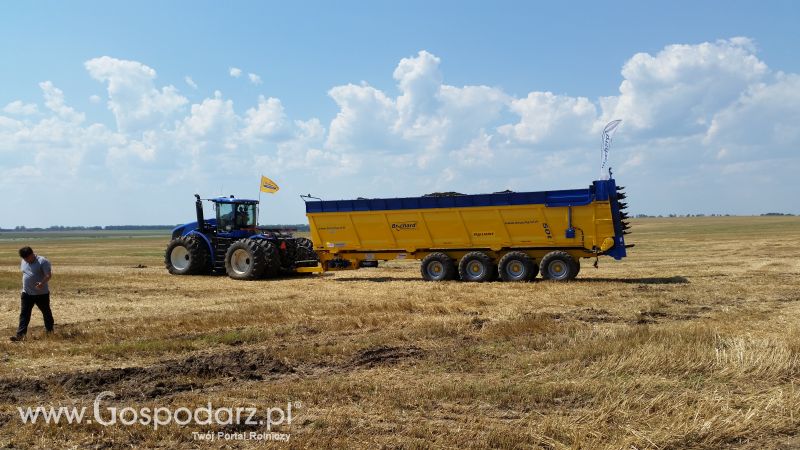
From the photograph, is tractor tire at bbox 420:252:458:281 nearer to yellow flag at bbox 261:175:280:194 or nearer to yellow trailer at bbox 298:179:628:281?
yellow trailer at bbox 298:179:628:281

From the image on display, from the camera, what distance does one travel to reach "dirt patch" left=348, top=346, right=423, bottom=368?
774 centimetres

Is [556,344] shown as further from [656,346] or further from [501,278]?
[501,278]

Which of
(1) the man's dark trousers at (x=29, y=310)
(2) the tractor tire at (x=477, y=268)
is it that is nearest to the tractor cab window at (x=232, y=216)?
(2) the tractor tire at (x=477, y=268)

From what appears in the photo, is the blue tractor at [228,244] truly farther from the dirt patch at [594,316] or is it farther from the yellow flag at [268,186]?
the dirt patch at [594,316]

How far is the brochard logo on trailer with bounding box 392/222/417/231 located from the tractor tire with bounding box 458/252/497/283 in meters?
1.76

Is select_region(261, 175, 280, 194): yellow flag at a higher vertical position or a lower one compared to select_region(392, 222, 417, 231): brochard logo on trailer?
higher

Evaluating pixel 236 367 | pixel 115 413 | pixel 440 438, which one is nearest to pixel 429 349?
pixel 236 367

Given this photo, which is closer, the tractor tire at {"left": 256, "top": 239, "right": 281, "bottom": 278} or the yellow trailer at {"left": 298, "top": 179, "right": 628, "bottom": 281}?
the yellow trailer at {"left": 298, "top": 179, "right": 628, "bottom": 281}

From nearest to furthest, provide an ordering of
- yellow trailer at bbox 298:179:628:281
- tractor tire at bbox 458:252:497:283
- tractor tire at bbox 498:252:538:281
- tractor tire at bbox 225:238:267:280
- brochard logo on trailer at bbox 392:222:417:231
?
yellow trailer at bbox 298:179:628:281
tractor tire at bbox 498:252:538:281
tractor tire at bbox 458:252:497:283
brochard logo on trailer at bbox 392:222:417:231
tractor tire at bbox 225:238:267:280

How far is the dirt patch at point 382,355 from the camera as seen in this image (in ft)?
25.4

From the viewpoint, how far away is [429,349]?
27.8ft

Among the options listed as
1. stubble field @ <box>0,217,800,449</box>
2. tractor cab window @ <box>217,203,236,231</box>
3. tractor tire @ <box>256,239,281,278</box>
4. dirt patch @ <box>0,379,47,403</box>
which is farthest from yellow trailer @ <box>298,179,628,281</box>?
dirt patch @ <box>0,379,47,403</box>

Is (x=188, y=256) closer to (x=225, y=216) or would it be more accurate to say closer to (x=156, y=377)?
(x=225, y=216)

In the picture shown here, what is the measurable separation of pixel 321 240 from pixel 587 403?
1490 centimetres
